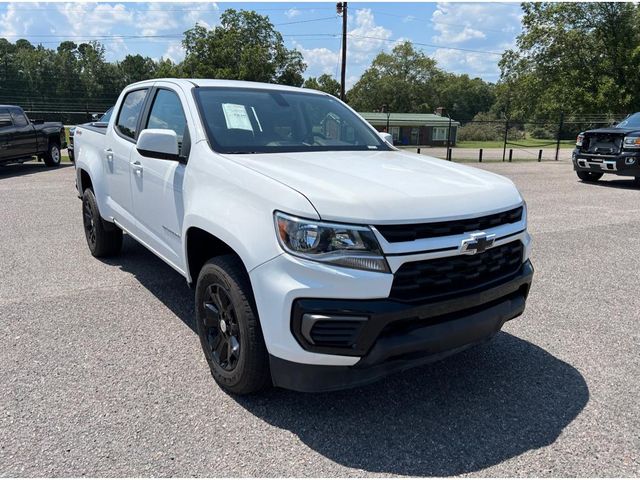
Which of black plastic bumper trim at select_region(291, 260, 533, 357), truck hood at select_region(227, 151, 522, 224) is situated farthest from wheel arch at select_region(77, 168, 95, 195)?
black plastic bumper trim at select_region(291, 260, 533, 357)

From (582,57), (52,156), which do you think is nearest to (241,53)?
(582,57)

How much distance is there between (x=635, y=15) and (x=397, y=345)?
173ft

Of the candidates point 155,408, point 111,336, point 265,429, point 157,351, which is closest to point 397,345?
point 265,429

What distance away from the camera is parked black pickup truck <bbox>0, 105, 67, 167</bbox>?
13.7 m

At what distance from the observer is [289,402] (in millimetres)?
2945

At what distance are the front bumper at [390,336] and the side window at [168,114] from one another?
172 centimetres

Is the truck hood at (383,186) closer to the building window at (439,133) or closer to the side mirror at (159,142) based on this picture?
the side mirror at (159,142)

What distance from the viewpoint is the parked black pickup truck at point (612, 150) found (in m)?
11.7

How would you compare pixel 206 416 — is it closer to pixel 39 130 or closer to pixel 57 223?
pixel 57 223

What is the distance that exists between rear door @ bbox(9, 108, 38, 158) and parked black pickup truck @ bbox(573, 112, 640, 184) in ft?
49.2

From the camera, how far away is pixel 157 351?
3539 mm

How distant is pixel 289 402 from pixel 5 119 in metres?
14.4

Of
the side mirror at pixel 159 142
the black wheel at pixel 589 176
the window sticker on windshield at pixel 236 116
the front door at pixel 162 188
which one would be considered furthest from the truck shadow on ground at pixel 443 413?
the black wheel at pixel 589 176

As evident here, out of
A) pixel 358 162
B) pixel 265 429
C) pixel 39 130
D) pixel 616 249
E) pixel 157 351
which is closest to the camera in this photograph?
pixel 265 429
